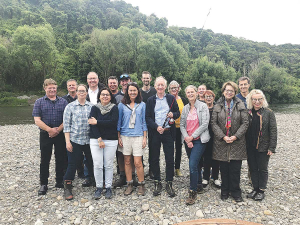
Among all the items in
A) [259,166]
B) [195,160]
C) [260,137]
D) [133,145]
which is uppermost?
[260,137]

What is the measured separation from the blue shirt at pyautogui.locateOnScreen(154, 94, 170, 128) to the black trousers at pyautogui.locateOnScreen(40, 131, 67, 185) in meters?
2.55

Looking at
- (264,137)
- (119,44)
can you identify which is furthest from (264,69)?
(264,137)

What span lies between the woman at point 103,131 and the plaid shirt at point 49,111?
107cm

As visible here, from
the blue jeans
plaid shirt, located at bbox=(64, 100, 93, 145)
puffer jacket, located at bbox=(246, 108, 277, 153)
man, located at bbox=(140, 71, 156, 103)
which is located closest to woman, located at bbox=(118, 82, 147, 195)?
plaid shirt, located at bbox=(64, 100, 93, 145)

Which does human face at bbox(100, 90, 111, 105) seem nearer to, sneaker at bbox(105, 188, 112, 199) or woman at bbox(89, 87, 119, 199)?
woman at bbox(89, 87, 119, 199)

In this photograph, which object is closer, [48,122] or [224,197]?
[224,197]

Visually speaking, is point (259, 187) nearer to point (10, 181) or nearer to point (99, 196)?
point (99, 196)

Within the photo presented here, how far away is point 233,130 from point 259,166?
1.13 metres

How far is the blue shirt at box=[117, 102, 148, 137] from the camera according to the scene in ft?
14.8

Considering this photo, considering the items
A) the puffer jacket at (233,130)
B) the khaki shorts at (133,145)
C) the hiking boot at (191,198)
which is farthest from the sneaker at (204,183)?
the khaki shorts at (133,145)

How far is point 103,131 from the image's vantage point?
14.3 ft

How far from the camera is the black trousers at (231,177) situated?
436cm

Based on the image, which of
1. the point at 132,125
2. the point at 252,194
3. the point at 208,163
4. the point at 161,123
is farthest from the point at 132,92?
the point at 252,194

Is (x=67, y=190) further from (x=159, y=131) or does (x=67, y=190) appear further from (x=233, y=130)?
(x=233, y=130)
